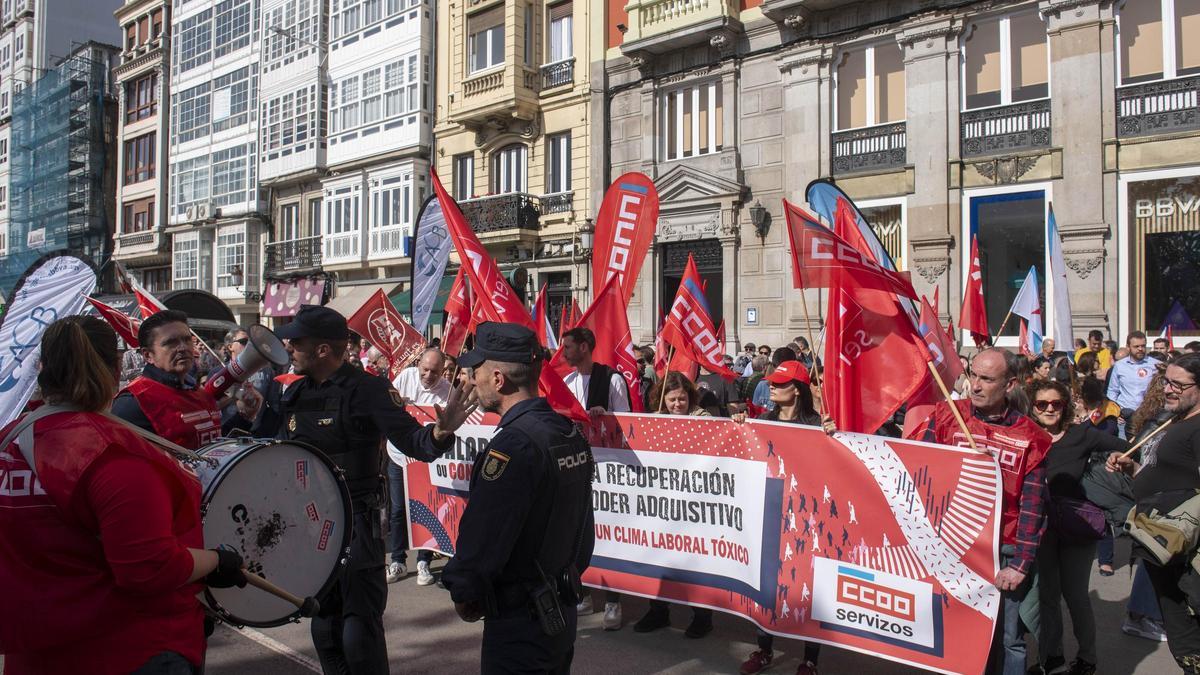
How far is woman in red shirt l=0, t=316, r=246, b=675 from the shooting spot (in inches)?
86.3

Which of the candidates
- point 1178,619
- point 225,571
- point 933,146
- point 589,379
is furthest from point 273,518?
point 933,146

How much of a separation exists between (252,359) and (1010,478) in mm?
3840

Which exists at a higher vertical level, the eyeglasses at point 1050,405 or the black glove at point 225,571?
the eyeglasses at point 1050,405

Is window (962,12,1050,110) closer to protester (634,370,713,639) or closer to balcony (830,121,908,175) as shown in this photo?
balcony (830,121,908,175)

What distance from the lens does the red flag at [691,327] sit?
27.4ft

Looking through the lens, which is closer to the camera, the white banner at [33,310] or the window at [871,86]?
the white banner at [33,310]

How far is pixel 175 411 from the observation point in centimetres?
402

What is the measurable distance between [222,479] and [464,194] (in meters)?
23.0

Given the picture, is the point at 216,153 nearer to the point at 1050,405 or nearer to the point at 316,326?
the point at 316,326

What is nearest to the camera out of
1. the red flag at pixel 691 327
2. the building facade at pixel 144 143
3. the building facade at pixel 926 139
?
the red flag at pixel 691 327

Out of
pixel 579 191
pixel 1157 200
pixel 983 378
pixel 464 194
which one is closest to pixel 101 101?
pixel 464 194

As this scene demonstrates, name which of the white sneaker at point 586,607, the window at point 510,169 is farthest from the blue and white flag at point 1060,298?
the window at point 510,169

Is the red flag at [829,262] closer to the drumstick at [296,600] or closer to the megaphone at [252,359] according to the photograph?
the megaphone at [252,359]

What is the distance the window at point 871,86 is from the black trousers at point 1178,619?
14505mm
